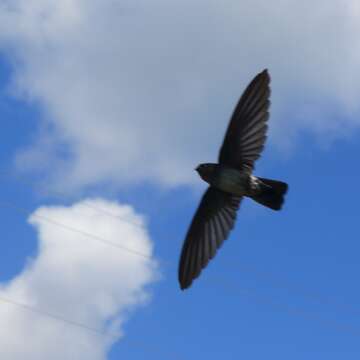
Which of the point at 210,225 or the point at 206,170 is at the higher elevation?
the point at 206,170

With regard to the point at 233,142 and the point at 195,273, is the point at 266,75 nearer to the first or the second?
the point at 233,142

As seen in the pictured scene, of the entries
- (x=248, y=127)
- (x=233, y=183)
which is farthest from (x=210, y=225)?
(x=248, y=127)

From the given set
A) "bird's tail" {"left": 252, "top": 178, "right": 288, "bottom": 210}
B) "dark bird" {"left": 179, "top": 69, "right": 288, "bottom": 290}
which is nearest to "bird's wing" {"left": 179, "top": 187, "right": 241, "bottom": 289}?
"dark bird" {"left": 179, "top": 69, "right": 288, "bottom": 290}

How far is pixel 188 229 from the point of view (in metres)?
7.38

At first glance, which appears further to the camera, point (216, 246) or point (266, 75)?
point (216, 246)

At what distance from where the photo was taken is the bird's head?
669cm

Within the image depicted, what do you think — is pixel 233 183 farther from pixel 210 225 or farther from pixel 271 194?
pixel 210 225

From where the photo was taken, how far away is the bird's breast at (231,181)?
262 inches

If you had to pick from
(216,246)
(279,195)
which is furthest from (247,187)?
(216,246)

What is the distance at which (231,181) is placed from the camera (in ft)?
21.8

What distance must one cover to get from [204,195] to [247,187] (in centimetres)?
87

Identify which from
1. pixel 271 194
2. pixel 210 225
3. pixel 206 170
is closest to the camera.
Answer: pixel 271 194

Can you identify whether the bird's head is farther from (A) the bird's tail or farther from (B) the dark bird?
(A) the bird's tail

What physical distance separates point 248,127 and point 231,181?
54cm
